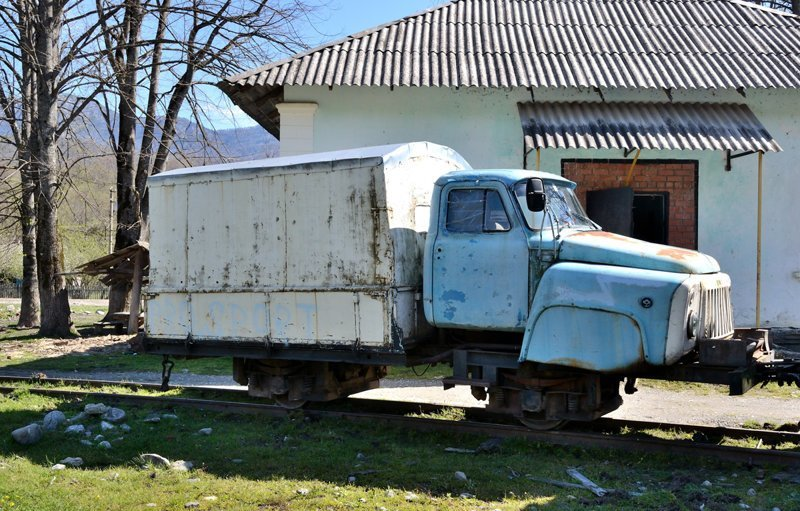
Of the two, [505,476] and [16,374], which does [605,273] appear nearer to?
[505,476]

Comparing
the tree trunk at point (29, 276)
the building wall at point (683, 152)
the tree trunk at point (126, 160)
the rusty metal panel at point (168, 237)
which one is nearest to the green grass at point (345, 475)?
the rusty metal panel at point (168, 237)

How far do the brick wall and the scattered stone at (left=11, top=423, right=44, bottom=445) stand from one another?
968 centimetres

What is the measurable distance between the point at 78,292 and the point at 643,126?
141 feet

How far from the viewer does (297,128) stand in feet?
47.4

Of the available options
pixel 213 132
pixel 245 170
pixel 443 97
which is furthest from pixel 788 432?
pixel 213 132

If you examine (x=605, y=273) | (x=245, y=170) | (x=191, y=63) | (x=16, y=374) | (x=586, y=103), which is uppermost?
(x=191, y=63)

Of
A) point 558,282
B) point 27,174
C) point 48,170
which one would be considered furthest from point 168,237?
point 27,174

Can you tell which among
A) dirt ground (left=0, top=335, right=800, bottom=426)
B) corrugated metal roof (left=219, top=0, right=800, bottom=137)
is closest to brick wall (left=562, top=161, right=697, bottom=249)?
corrugated metal roof (left=219, top=0, right=800, bottom=137)

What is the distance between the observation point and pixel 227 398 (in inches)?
431

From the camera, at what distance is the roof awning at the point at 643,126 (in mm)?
13094

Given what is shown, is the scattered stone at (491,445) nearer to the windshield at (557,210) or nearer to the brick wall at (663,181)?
the windshield at (557,210)

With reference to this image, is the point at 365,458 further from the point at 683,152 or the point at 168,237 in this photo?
the point at 683,152

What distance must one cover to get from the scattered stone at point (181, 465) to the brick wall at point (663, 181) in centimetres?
924

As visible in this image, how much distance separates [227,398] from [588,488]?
230 inches
